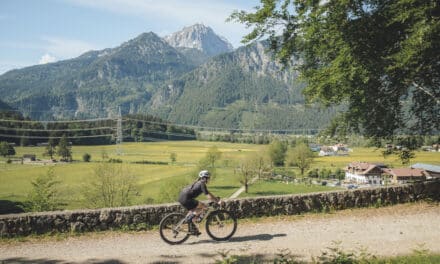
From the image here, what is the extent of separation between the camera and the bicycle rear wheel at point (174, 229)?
1105 centimetres

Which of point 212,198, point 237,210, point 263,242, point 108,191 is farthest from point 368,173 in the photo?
point 212,198

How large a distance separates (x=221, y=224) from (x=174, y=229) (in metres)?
1.62

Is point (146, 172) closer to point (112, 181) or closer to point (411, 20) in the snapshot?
point (112, 181)

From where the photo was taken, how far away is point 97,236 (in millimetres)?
A: 11906

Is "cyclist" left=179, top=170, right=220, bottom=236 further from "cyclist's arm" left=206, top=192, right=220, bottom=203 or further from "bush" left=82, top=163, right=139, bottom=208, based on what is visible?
"bush" left=82, top=163, right=139, bottom=208

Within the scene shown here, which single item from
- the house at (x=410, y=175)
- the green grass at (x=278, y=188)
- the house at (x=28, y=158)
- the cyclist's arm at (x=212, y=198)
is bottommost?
the green grass at (x=278, y=188)

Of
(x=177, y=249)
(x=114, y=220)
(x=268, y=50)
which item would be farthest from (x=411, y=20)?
(x=114, y=220)

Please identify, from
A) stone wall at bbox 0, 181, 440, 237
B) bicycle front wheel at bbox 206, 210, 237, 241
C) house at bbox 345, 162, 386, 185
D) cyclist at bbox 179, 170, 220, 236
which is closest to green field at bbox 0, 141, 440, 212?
house at bbox 345, 162, 386, 185

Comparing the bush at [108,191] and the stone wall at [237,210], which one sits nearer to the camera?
the stone wall at [237,210]

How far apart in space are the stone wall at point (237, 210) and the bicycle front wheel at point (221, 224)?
5.88 ft

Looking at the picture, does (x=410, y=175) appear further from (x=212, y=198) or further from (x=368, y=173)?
(x=368, y=173)

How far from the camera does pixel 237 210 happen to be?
44.8ft

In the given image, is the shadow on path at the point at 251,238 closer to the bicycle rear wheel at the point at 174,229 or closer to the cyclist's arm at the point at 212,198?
the bicycle rear wheel at the point at 174,229

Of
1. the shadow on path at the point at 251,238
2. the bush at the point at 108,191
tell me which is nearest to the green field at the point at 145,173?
the bush at the point at 108,191
